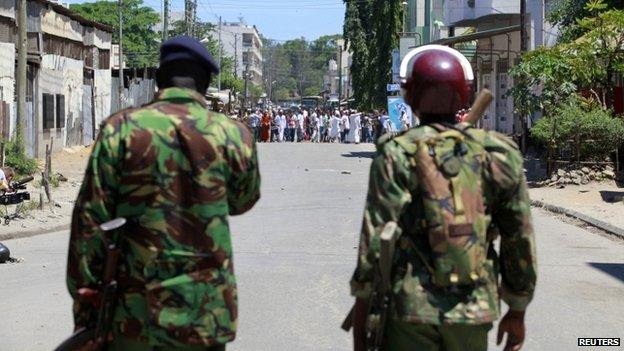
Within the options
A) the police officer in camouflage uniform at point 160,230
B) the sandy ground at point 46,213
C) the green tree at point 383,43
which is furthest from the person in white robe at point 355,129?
the police officer in camouflage uniform at point 160,230

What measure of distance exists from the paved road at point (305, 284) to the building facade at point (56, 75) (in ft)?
35.0

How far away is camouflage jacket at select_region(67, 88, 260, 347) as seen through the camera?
3789 millimetres

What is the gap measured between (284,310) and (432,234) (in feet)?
16.8

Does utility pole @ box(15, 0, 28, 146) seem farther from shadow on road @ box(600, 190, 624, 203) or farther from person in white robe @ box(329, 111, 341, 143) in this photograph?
person in white robe @ box(329, 111, 341, 143)

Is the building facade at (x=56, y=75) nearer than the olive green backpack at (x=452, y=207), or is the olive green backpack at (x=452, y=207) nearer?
the olive green backpack at (x=452, y=207)

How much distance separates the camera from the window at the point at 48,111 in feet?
98.9

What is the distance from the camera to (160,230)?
12.5 ft

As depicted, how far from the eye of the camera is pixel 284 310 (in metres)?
8.74

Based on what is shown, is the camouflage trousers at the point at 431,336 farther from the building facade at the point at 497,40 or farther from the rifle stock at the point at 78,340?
the building facade at the point at 497,40

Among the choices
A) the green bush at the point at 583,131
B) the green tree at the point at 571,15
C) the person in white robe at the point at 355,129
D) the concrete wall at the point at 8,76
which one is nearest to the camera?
the green bush at the point at 583,131

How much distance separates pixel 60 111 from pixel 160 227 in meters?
29.6

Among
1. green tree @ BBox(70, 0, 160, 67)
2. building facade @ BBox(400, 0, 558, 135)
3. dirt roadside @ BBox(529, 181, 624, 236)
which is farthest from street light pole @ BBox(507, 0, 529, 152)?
green tree @ BBox(70, 0, 160, 67)

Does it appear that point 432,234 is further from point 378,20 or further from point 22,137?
point 378,20

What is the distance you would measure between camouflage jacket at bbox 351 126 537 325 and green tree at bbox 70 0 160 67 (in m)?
83.1
